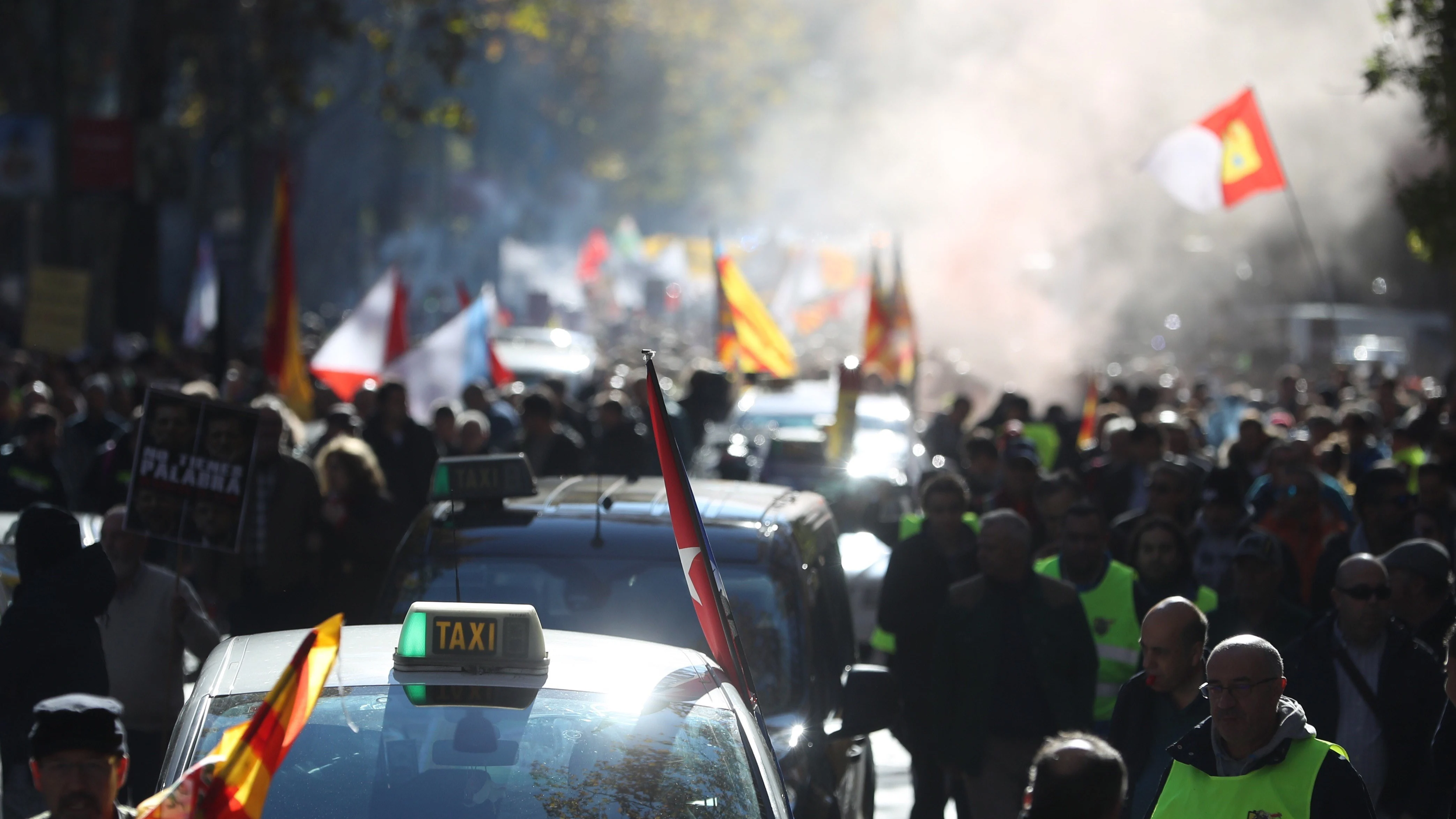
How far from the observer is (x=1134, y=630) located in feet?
21.9

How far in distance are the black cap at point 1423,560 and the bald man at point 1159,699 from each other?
1.59 meters

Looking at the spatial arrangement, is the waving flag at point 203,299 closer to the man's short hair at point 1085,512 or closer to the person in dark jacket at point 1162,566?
the man's short hair at point 1085,512

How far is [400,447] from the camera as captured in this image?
35.2ft

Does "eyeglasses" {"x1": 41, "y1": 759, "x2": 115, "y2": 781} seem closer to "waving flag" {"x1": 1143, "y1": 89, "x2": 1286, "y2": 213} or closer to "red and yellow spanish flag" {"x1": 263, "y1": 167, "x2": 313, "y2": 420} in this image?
"red and yellow spanish flag" {"x1": 263, "y1": 167, "x2": 313, "y2": 420}

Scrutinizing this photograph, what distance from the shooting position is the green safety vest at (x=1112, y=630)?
21.7 ft

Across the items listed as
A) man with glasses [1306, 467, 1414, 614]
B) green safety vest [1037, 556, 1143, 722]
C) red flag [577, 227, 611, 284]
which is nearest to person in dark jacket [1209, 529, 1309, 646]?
green safety vest [1037, 556, 1143, 722]

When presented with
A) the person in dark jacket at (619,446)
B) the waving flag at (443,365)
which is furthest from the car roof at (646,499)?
the waving flag at (443,365)

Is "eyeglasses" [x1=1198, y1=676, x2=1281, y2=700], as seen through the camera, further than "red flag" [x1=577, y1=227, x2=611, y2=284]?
No

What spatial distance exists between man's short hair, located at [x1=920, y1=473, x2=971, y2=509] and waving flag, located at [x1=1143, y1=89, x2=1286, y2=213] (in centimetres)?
668

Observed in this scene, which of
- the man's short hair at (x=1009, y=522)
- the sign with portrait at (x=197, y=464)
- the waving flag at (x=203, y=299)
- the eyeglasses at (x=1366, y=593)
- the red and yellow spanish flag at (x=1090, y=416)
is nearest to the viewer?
the eyeglasses at (x=1366, y=593)

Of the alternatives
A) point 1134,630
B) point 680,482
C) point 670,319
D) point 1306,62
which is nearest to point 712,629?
point 680,482

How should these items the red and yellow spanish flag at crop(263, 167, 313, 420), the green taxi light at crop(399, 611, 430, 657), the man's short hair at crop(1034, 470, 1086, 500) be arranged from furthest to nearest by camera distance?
the red and yellow spanish flag at crop(263, 167, 313, 420) → the man's short hair at crop(1034, 470, 1086, 500) → the green taxi light at crop(399, 611, 430, 657)

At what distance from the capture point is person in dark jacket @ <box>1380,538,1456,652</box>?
20.4ft

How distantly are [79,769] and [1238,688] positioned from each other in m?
2.43
